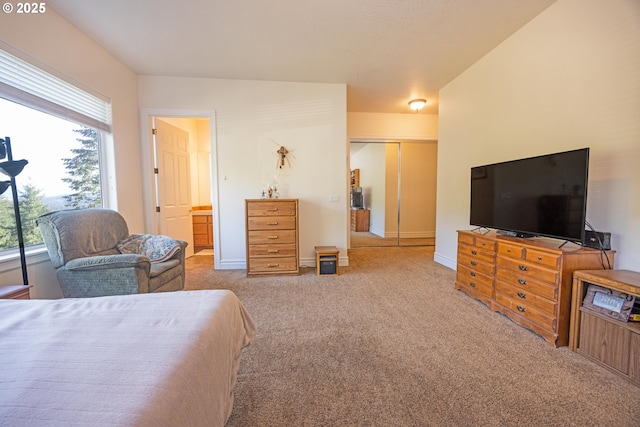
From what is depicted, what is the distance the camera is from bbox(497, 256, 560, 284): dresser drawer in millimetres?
1902

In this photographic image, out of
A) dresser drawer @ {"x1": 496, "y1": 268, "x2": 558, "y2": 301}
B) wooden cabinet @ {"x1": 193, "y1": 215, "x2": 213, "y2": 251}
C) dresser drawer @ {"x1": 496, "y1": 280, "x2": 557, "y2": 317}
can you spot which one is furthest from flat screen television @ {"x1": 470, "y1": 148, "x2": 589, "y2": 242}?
wooden cabinet @ {"x1": 193, "y1": 215, "x2": 213, "y2": 251}

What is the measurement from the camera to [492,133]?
3039 millimetres

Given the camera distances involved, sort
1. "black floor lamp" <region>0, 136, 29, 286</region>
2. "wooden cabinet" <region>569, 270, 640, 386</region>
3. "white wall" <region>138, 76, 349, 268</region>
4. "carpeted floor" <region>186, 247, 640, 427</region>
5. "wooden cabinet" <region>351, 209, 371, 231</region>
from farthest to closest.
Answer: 1. "wooden cabinet" <region>351, 209, 371, 231</region>
2. "white wall" <region>138, 76, 349, 268</region>
3. "black floor lamp" <region>0, 136, 29, 286</region>
4. "wooden cabinet" <region>569, 270, 640, 386</region>
5. "carpeted floor" <region>186, 247, 640, 427</region>

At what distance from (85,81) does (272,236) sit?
2.67 m

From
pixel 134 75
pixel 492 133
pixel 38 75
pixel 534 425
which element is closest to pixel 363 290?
pixel 534 425

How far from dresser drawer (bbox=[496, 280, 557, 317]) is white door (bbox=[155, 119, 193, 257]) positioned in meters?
4.40

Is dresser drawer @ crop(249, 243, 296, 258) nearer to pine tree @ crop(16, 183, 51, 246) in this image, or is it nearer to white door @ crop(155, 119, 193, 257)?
white door @ crop(155, 119, 193, 257)

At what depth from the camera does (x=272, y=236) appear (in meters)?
3.53

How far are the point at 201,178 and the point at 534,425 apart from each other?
5.96 metres

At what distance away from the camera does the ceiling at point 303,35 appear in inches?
90.7

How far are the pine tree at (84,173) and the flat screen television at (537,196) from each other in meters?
4.43

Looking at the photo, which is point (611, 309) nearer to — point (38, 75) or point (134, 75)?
point (38, 75)

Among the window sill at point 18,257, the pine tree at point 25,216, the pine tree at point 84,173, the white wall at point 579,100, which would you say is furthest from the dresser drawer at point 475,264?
the pine tree at point 84,173

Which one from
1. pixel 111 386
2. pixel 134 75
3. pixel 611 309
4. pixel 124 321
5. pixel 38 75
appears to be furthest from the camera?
pixel 134 75
